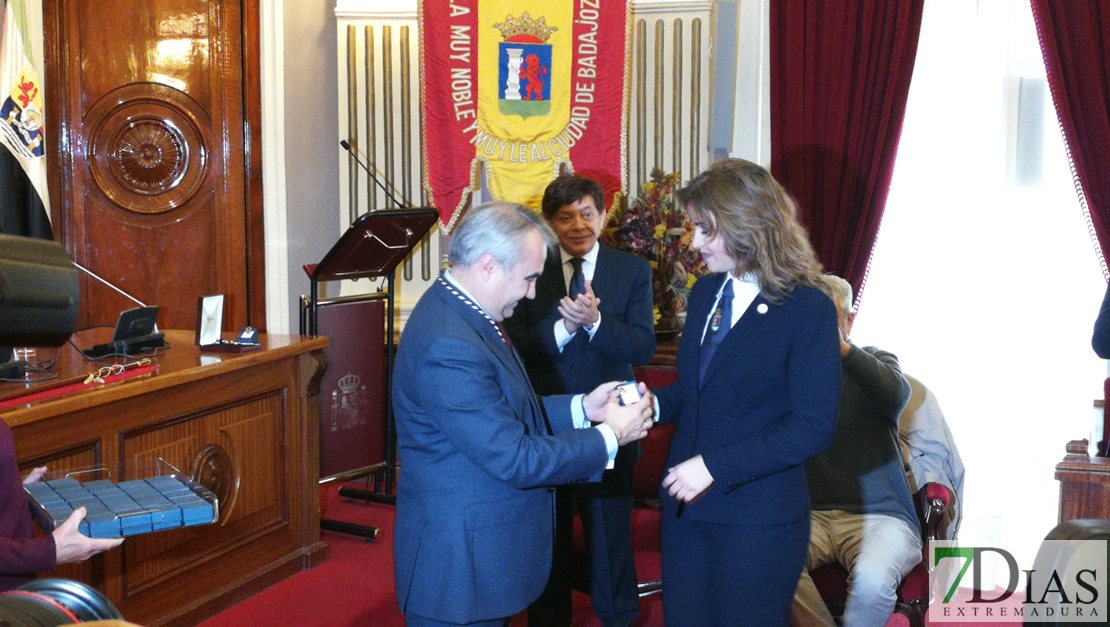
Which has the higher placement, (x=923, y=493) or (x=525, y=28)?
Result: (x=525, y=28)

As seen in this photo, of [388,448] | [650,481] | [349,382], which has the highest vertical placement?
[349,382]

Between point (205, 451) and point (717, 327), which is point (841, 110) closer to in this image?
point (717, 327)

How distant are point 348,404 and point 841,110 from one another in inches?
111

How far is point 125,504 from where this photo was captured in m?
2.12

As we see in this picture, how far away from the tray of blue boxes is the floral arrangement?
329 centimetres

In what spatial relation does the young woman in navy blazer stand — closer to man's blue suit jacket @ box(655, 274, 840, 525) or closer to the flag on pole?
man's blue suit jacket @ box(655, 274, 840, 525)

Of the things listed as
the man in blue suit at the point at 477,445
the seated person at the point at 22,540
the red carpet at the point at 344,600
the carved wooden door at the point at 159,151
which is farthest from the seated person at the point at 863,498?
the carved wooden door at the point at 159,151

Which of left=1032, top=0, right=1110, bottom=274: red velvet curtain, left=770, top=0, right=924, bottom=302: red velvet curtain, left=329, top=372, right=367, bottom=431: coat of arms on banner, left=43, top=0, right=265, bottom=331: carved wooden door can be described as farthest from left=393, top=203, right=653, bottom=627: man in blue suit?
left=43, top=0, right=265, bottom=331: carved wooden door

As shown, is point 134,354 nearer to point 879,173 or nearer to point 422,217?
point 422,217

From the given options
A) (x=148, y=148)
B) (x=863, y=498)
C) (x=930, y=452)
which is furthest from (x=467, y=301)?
(x=148, y=148)

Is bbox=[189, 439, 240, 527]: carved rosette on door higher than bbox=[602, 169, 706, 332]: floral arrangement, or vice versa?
bbox=[602, 169, 706, 332]: floral arrangement

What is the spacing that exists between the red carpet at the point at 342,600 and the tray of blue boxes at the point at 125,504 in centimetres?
167

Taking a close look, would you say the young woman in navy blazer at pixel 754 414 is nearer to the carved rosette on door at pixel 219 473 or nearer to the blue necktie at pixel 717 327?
the blue necktie at pixel 717 327

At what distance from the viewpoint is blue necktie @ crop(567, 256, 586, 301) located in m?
3.58
